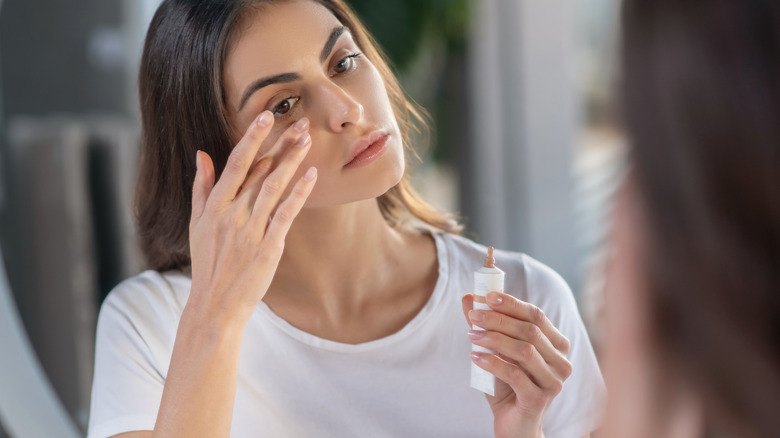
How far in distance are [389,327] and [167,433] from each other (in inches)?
15.4

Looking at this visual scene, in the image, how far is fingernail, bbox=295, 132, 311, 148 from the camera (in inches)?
37.7

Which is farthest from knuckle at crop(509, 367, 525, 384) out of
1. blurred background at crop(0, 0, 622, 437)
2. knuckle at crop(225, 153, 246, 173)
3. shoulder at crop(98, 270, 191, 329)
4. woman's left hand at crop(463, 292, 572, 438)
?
shoulder at crop(98, 270, 191, 329)

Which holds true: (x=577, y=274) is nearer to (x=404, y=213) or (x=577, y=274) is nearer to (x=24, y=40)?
(x=404, y=213)

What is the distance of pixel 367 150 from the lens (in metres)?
1.04

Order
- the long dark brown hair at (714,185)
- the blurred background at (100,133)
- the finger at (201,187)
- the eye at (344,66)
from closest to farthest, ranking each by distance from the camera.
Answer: the long dark brown hair at (714,185) → the finger at (201,187) → the eye at (344,66) → the blurred background at (100,133)

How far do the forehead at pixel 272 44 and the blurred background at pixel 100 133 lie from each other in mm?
418

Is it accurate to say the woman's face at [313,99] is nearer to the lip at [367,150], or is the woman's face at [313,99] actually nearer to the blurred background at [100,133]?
the lip at [367,150]

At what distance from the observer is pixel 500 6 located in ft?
9.70

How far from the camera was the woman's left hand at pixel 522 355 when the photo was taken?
0.87 metres

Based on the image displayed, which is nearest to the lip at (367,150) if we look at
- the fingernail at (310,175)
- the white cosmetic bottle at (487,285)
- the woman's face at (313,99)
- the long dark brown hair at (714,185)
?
the woman's face at (313,99)

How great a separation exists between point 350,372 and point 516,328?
0.34 m

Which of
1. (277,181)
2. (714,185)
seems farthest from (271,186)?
(714,185)

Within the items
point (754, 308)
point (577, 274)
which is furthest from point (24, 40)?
point (577, 274)

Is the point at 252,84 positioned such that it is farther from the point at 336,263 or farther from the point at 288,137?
the point at 336,263
